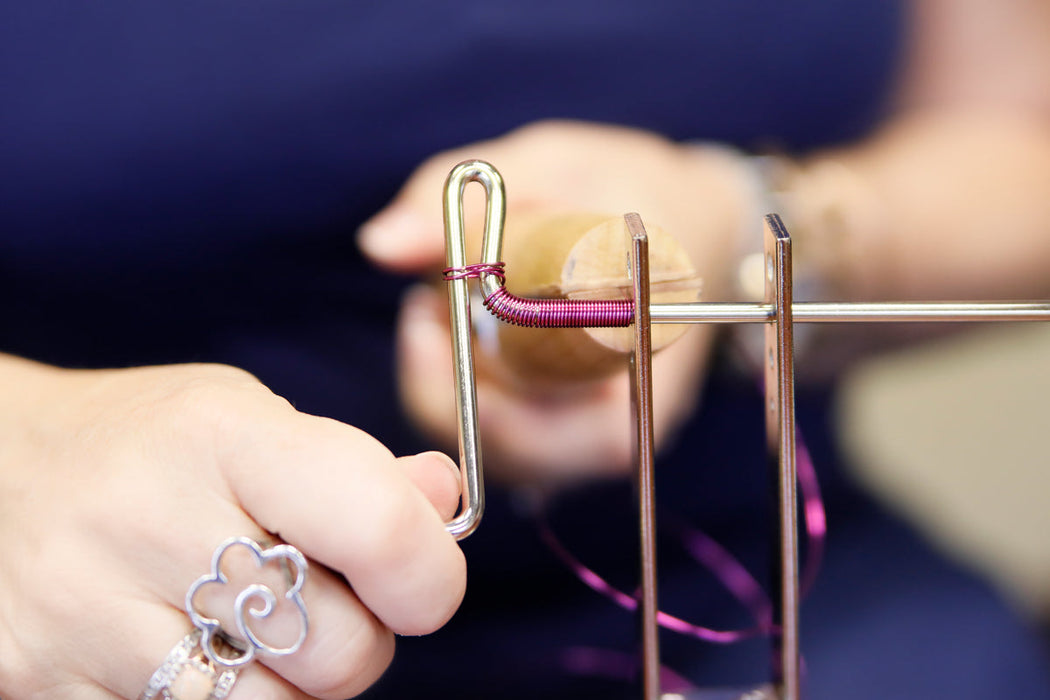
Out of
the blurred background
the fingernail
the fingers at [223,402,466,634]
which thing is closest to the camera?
the fingers at [223,402,466,634]

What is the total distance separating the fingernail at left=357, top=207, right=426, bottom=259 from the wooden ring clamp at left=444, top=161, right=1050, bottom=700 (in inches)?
6.0

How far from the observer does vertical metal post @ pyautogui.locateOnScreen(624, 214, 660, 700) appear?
272mm

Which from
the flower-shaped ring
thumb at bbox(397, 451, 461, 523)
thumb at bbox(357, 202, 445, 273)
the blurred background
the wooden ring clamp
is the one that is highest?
thumb at bbox(357, 202, 445, 273)

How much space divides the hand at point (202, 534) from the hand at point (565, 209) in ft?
0.55

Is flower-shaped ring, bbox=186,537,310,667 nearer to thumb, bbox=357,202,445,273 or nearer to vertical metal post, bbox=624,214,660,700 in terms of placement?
vertical metal post, bbox=624,214,660,700

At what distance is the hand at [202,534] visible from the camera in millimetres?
255

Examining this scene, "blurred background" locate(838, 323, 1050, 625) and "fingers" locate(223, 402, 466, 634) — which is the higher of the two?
"fingers" locate(223, 402, 466, 634)

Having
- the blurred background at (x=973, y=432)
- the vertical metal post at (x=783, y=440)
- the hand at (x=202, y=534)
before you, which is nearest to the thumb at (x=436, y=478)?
the hand at (x=202, y=534)

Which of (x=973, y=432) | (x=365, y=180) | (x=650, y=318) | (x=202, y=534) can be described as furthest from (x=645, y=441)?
(x=973, y=432)

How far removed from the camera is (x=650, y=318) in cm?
28

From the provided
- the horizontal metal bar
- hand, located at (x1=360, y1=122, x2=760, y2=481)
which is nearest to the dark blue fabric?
hand, located at (x1=360, y1=122, x2=760, y2=481)

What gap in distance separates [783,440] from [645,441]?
0.05 metres

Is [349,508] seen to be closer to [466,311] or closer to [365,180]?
[466,311]

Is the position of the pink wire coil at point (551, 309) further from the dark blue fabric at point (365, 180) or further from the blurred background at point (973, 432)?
the blurred background at point (973, 432)
